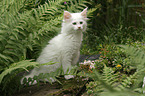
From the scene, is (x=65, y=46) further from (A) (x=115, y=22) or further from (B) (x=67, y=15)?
(A) (x=115, y=22)

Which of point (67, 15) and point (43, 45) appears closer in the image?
point (43, 45)

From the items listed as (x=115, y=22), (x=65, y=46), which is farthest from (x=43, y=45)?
(x=115, y=22)

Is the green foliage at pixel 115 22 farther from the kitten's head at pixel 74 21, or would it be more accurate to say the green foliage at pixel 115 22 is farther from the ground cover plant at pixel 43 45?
the kitten's head at pixel 74 21

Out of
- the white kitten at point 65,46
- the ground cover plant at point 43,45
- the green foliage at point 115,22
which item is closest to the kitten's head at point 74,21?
the white kitten at point 65,46

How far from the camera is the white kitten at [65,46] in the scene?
7.51 ft

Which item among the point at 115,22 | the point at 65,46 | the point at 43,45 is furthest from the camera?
the point at 115,22

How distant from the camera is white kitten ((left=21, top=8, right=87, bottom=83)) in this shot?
2289 millimetres

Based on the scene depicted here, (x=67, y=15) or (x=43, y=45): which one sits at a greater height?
(x=67, y=15)

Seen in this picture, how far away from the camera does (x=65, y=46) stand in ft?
7.67

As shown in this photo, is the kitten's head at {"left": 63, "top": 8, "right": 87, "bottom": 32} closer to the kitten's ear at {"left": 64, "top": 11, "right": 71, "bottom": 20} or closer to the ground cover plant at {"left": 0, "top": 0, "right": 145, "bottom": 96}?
the kitten's ear at {"left": 64, "top": 11, "right": 71, "bottom": 20}

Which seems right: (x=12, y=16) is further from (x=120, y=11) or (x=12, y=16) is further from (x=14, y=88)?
(x=120, y=11)

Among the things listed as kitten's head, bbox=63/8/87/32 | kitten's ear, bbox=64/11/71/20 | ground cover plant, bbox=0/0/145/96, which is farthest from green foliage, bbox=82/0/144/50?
kitten's ear, bbox=64/11/71/20

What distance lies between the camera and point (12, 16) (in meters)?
1.67

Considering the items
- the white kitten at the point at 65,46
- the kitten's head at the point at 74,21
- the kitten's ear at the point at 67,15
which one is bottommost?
the white kitten at the point at 65,46
